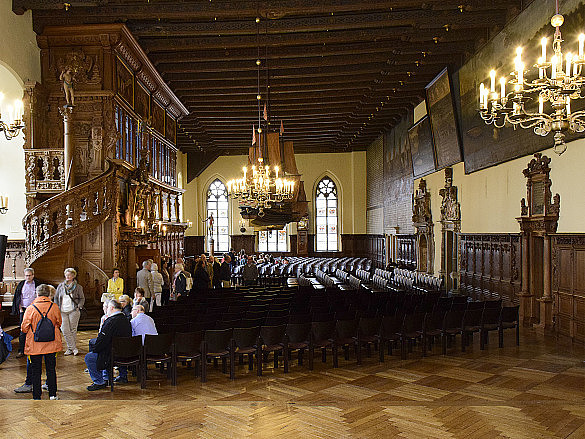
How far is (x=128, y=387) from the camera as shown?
731 cm

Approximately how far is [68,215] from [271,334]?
18.7ft

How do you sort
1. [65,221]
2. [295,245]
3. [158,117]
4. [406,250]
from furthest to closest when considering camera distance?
[295,245], [406,250], [158,117], [65,221]

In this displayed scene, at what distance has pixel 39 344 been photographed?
6.59 meters

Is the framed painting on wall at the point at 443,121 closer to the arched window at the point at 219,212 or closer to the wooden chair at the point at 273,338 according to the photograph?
the wooden chair at the point at 273,338

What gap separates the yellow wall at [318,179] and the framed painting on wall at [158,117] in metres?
14.5

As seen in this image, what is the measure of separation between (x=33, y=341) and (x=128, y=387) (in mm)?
1378

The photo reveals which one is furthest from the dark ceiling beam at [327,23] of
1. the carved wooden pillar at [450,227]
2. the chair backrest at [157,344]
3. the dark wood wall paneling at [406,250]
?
the dark wood wall paneling at [406,250]

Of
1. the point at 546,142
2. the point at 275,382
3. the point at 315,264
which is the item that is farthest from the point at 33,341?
the point at 315,264

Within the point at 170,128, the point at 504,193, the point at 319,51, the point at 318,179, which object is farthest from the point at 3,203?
the point at 318,179

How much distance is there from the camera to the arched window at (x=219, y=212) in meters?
34.9

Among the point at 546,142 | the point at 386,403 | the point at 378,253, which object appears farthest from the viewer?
the point at 378,253

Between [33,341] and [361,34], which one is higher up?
[361,34]

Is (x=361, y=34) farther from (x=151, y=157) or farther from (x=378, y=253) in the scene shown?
(x=378, y=253)

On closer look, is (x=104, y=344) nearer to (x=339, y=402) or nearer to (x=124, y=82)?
(x=339, y=402)
